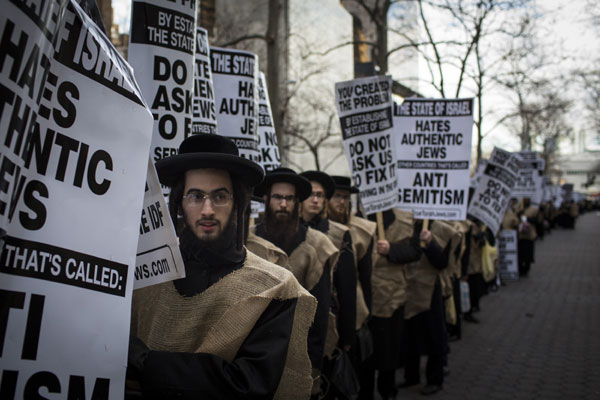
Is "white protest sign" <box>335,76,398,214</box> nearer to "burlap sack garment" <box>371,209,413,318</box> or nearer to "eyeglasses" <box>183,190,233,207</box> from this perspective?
"burlap sack garment" <box>371,209,413,318</box>

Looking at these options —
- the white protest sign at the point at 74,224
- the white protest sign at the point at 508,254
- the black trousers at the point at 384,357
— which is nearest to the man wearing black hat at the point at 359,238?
the black trousers at the point at 384,357

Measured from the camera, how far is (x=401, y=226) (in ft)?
23.6

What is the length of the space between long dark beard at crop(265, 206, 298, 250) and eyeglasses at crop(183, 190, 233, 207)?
6.37 ft

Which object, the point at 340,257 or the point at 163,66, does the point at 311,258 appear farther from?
the point at 163,66

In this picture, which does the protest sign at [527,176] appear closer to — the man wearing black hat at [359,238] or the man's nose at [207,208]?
the man wearing black hat at [359,238]

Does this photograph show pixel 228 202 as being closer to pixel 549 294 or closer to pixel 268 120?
pixel 268 120

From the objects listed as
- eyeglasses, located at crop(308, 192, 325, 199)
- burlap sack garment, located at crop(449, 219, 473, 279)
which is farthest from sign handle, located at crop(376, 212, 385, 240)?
burlap sack garment, located at crop(449, 219, 473, 279)

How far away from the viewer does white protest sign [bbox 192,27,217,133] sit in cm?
452

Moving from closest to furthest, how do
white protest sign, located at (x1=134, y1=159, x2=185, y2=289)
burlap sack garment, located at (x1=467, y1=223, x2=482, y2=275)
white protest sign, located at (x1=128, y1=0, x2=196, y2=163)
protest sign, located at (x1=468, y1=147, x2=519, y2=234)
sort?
white protest sign, located at (x1=134, y1=159, x2=185, y2=289) → white protest sign, located at (x1=128, y1=0, x2=196, y2=163) → protest sign, located at (x1=468, y1=147, x2=519, y2=234) → burlap sack garment, located at (x1=467, y1=223, x2=482, y2=275)

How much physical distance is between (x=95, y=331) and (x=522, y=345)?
29.6 feet

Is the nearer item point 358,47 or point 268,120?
point 268,120

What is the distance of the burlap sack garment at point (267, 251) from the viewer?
4.43 meters

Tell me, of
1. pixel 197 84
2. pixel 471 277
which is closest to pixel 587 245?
pixel 471 277

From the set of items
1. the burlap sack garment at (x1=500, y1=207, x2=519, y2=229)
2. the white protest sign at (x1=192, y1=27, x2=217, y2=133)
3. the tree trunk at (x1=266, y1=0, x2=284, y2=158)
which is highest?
the tree trunk at (x1=266, y1=0, x2=284, y2=158)
